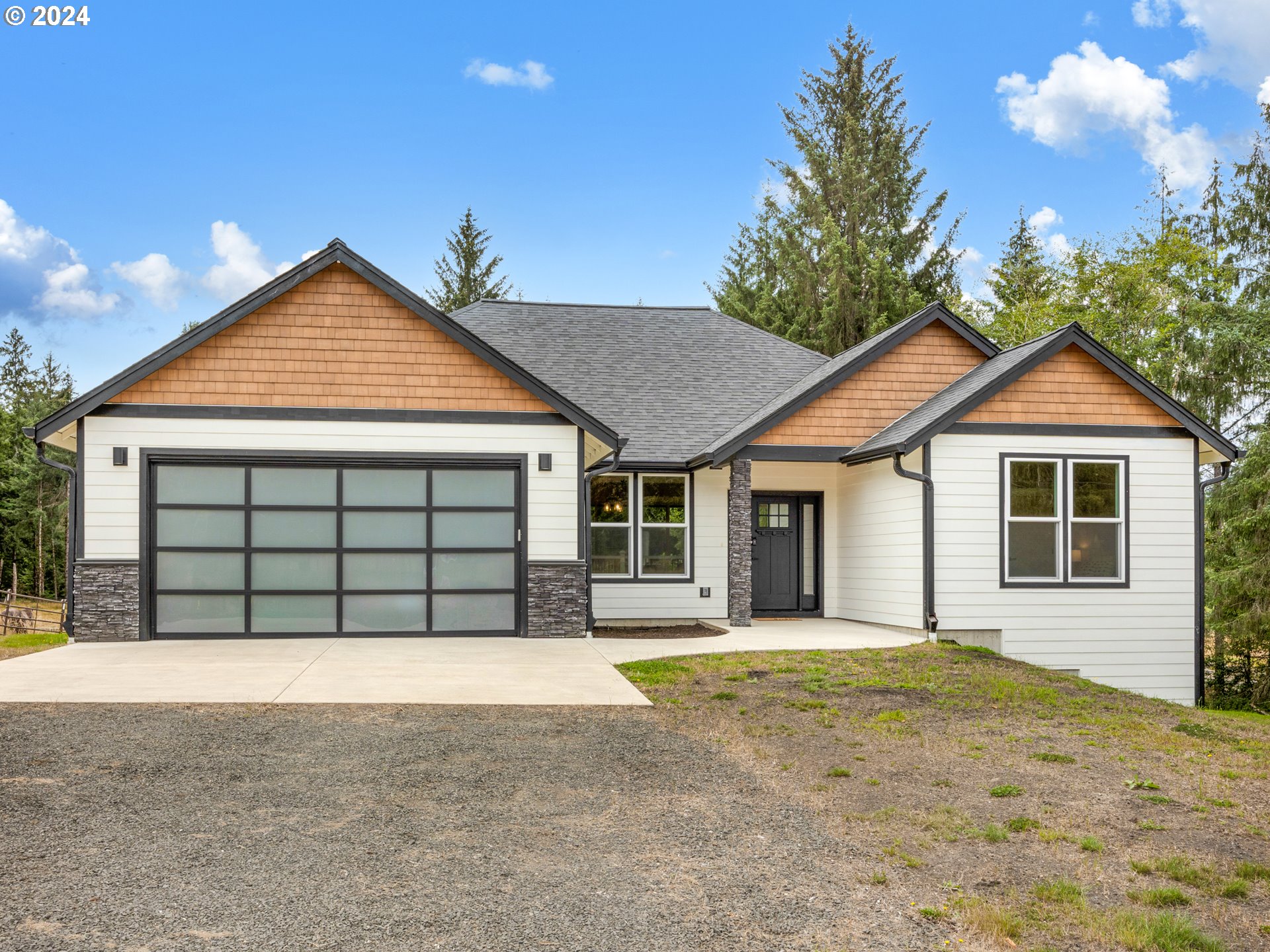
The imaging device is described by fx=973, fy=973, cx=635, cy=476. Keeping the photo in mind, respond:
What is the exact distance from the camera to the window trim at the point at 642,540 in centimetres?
1498

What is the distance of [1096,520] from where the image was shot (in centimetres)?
1321

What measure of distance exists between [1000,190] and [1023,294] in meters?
5.45

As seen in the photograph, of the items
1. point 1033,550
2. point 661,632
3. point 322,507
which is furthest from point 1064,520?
point 322,507

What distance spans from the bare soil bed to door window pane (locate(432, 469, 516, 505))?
3691 millimetres

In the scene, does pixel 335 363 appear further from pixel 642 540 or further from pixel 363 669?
pixel 642 540

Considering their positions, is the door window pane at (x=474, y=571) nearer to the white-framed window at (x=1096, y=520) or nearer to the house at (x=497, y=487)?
the house at (x=497, y=487)

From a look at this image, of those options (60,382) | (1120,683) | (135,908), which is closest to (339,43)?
(1120,683)

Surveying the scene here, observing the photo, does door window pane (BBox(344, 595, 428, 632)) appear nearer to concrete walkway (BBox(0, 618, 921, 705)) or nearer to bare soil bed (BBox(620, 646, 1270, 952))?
concrete walkway (BBox(0, 618, 921, 705))

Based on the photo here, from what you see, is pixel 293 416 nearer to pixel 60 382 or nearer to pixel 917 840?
pixel 917 840

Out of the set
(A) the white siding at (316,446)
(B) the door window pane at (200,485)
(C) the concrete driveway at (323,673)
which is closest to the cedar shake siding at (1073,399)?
(A) the white siding at (316,446)

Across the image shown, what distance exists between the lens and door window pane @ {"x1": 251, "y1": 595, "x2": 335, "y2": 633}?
12242mm

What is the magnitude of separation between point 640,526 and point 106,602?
7.30 meters

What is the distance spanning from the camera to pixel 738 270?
38844 millimetres

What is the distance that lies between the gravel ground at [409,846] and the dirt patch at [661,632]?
6.11m
